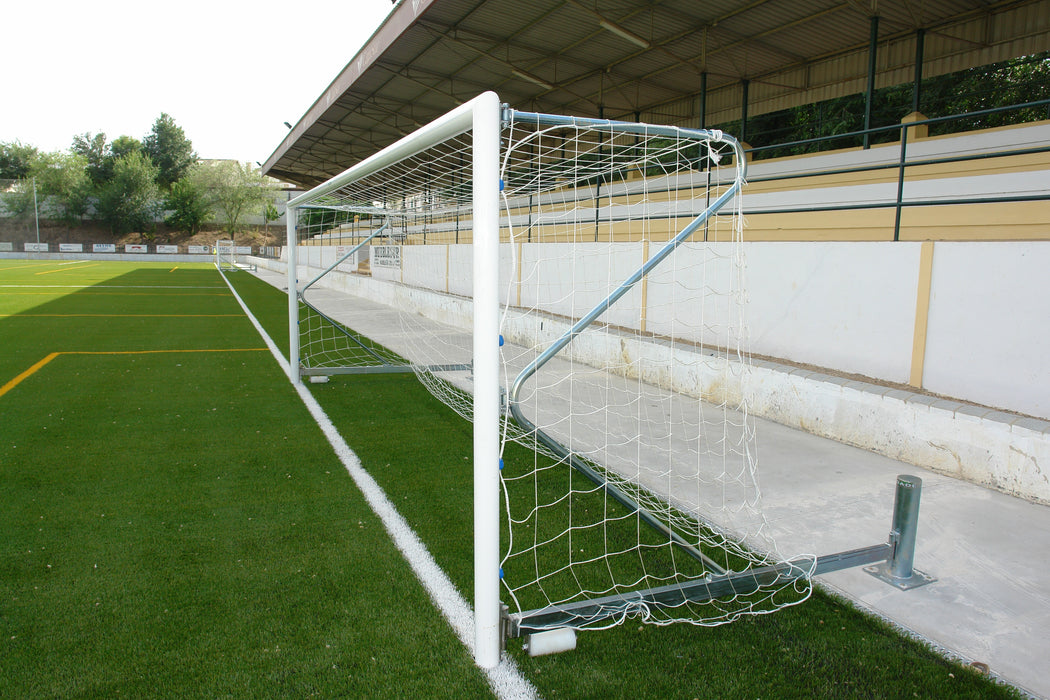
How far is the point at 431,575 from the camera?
3195mm

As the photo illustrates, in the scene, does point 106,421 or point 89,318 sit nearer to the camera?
point 106,421

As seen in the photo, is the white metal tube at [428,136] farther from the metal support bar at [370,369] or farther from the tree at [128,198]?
the tree at [128,198]

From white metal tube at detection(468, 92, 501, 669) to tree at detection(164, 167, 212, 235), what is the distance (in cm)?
7537

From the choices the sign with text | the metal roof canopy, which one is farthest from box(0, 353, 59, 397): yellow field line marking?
the metal roof canopy

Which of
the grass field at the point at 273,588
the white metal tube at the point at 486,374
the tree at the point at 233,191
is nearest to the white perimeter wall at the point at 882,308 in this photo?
the white metal tube at the point at 486,374

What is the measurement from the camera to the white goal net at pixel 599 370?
2980mm

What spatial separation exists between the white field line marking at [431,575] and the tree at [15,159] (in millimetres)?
90340

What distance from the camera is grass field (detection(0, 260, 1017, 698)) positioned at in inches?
95.1

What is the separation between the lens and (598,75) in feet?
47.6

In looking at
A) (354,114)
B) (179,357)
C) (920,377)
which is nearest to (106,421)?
(179,357)

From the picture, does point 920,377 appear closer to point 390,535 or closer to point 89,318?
point 390,535

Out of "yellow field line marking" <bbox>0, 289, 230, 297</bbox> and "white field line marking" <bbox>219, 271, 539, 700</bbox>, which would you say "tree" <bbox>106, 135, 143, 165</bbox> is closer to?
"yellow field line marking" <bbox>0, 289, 230, 297</bbox>

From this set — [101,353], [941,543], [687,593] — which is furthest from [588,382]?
[101,353]

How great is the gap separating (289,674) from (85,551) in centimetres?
170
